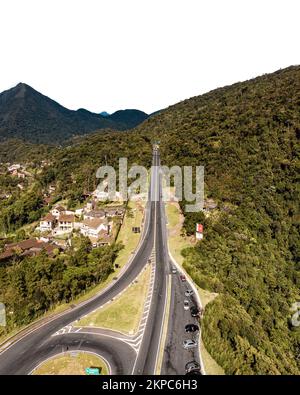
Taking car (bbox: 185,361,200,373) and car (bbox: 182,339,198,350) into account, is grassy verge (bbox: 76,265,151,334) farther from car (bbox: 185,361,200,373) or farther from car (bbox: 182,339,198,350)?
car (bbox: 185,361,200,373)

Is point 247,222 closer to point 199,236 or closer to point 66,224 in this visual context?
point 199,236

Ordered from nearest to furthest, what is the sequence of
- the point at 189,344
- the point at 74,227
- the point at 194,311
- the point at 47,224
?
the point at 189,344 → the point at 194,311 → the point at 74,227 → the point at 47,224

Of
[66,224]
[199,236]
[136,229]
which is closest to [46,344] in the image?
[199,236]

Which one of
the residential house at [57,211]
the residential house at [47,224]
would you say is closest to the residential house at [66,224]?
the residential house at [47,224]

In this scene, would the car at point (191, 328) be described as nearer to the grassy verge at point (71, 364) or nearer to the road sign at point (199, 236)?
the grassy verge at point (71, 364)

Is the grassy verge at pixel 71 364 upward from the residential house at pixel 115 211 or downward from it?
downward
